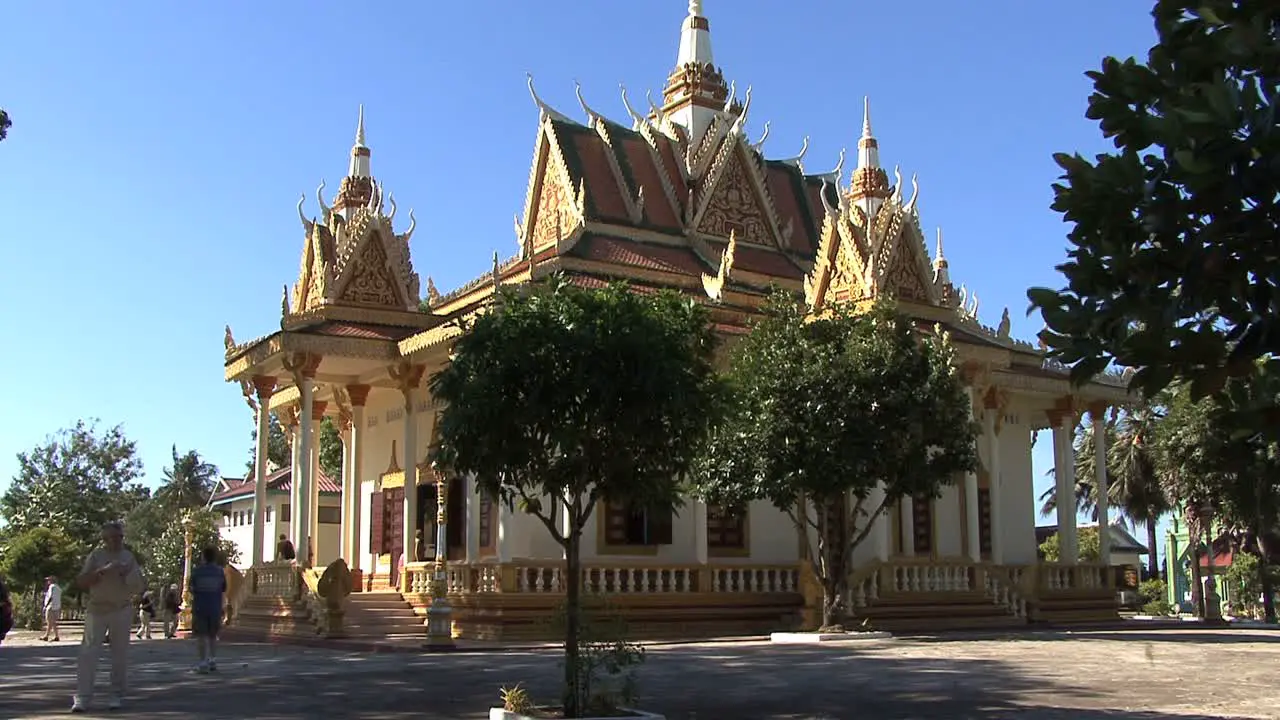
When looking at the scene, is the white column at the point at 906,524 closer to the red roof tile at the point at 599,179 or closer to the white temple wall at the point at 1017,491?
the white temple wall at the point at 1017,491

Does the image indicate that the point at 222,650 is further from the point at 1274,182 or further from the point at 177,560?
the point at 177,560

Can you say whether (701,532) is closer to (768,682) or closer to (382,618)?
(382,618)

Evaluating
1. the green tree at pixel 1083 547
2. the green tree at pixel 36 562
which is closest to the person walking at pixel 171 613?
the green tree at pixel 36 562

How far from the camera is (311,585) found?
851 inches

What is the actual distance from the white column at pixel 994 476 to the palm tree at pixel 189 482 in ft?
184

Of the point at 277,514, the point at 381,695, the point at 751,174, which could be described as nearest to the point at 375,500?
the point at 751,174

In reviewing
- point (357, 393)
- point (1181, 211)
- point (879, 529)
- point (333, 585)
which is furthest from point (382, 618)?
point (1181, 211)

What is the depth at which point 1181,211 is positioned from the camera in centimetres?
383

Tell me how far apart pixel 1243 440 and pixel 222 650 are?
1728cm

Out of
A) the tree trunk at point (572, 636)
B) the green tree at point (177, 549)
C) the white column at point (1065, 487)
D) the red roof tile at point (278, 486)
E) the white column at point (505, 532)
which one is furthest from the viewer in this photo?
the green tree at point (177, 549)

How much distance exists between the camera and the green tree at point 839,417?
19.2 meters

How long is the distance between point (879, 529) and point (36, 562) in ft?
95.6

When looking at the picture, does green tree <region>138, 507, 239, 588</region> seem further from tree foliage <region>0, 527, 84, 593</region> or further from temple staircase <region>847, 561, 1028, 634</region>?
temple staircase <region>847, 561, 1028, 634</region>

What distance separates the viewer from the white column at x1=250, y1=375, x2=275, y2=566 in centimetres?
2262
